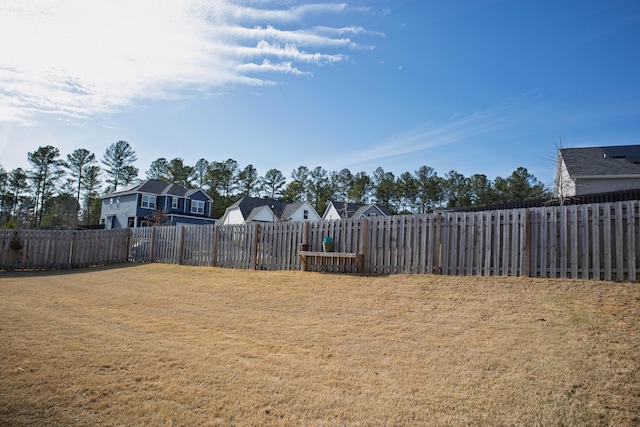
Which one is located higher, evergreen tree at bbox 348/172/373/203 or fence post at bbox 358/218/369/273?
evergreen tree at bbox 348/172/373/203

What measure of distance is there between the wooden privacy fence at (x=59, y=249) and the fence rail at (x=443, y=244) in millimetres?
43

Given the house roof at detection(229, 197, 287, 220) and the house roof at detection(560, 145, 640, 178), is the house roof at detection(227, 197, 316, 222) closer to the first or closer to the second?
the house roof at detection(229, 197, 287, 220)

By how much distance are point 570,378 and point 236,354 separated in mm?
3827

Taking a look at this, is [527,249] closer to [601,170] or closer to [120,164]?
[601,170]

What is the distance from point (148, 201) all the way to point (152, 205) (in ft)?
2.03

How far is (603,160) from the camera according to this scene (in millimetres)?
21703

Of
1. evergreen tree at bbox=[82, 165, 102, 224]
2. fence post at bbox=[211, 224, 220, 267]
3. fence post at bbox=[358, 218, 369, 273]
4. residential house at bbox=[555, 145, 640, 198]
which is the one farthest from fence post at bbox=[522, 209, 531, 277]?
evergreen tree at bbox=[82, 165, 102, 224]

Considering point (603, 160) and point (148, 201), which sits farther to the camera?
point (148, 201)

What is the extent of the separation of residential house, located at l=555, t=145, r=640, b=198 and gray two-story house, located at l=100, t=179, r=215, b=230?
3645cm

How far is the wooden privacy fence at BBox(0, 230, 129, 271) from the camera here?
15422 millimetres

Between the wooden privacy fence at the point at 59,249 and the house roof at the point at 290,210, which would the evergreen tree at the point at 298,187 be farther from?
the wooden privacy fence at the point at 59,249

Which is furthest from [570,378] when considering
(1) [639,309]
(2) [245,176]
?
(2) [245,176]

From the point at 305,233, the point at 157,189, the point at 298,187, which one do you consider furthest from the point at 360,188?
the point at 305,233

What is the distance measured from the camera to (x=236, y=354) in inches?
188
